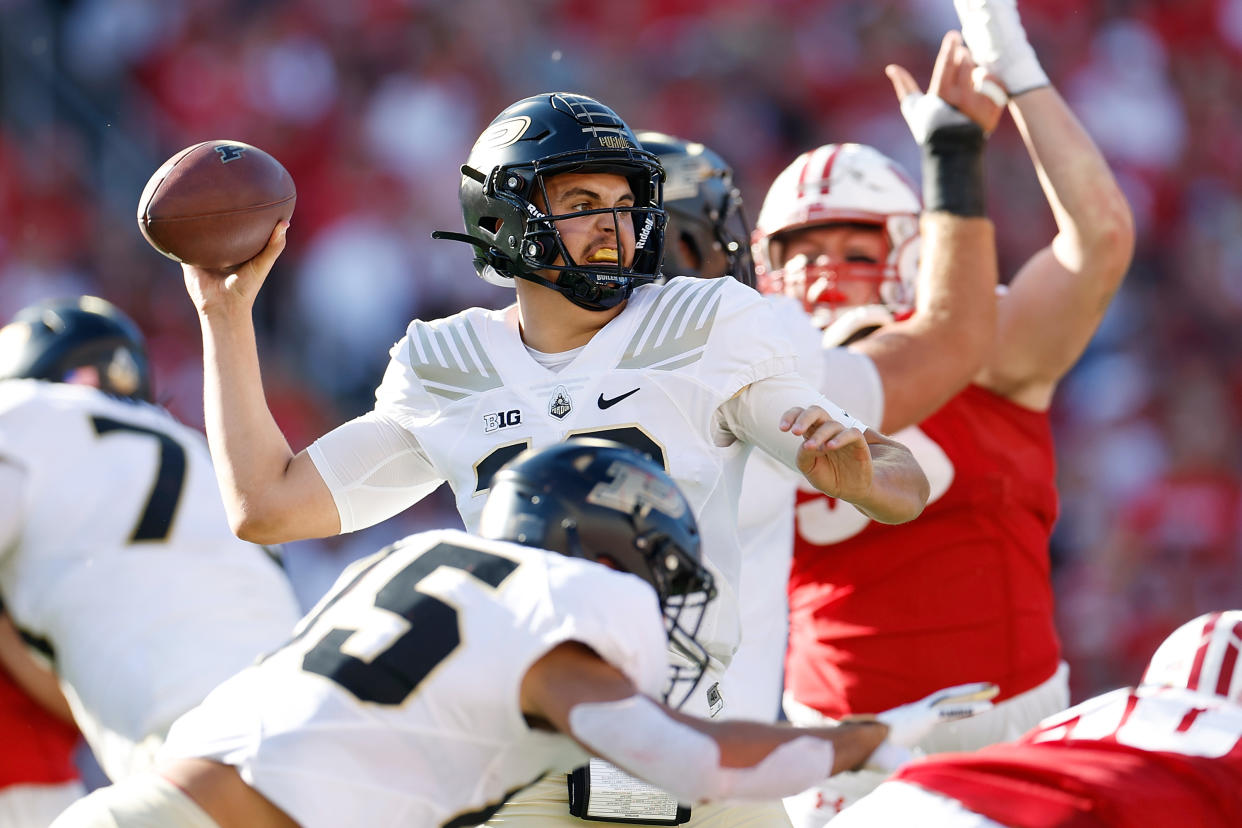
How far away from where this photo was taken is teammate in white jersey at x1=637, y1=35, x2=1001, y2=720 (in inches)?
133

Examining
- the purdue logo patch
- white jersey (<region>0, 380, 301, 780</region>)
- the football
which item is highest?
the football

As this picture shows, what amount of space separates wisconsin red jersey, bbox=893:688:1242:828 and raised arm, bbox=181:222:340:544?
1.13 metres

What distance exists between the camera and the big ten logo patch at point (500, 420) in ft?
8.77

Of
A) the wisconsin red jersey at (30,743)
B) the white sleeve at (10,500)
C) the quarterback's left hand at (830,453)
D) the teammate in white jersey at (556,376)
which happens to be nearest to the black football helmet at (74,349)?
the white sleeve at (10,500)

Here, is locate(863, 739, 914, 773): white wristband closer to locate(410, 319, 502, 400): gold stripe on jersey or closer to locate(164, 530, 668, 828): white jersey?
locate(164, 530, 668, 828): white jersey

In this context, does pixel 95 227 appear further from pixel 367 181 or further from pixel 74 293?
pixel 367 181

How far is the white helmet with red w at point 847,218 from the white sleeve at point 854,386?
2.69 feet

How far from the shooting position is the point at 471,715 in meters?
2.14

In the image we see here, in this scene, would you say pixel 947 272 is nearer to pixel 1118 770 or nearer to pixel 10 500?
pixel 1118 770

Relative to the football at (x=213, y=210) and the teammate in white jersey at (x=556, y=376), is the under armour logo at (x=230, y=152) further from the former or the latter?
the teammate in white jersey at (x=556, y=376)

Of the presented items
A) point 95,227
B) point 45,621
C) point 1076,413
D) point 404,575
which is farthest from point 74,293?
point 404,575

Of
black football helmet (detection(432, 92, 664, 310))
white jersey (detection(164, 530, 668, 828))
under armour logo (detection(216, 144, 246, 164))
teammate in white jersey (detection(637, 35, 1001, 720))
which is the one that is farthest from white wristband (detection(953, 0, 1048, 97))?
white jersey (detection(164, 530, 668, 828))

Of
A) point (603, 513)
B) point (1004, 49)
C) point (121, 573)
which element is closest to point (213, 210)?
point (603, 513)

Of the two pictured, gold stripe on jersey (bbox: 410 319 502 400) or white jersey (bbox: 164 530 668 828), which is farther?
gold stripe on jersey (bbox: 410 319 502 400)
